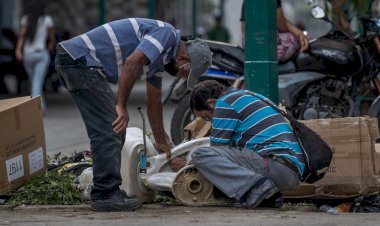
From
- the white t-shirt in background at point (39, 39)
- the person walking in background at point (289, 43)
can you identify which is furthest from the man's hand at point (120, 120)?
the white t-shirt in background at point (39, 39)

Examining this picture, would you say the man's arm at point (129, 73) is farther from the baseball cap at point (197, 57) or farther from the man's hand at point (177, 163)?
the man's hand at point (177, 163)

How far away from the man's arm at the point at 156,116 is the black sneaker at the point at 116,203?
56 centimetres

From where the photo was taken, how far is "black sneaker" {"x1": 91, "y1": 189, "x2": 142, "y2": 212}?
6.94m

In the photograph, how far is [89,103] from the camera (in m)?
6.82

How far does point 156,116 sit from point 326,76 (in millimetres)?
2850

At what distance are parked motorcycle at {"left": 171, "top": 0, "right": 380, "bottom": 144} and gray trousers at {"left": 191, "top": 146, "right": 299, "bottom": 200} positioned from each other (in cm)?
262

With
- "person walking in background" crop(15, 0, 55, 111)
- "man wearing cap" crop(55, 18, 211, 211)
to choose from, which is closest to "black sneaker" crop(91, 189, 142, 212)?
"man wearing cap" crop(55, 18, 211, 211)

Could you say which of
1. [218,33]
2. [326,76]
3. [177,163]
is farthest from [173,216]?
[218,33]

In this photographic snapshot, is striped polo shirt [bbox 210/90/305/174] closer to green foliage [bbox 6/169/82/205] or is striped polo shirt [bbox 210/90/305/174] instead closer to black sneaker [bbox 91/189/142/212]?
black sneaker [bbox 91/189/142/212]

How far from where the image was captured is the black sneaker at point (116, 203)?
694 centimetres

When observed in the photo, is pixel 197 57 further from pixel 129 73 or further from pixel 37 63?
pixel 37 63

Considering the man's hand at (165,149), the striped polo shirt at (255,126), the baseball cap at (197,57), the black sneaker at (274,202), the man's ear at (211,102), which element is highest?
the baseball cap at (197,57)

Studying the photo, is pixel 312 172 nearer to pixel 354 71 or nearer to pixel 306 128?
pixel 306 128

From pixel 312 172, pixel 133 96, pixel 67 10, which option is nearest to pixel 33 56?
pixel 133 96
